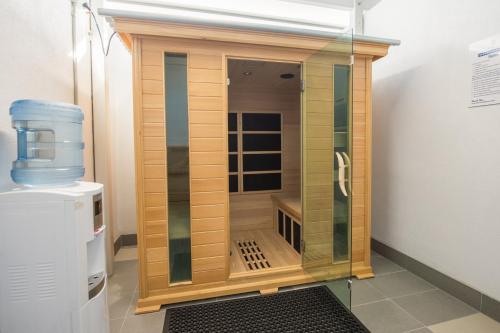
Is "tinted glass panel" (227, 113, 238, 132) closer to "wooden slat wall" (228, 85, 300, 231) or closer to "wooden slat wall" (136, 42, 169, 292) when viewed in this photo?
"wooden slat wall" (228, 85, 300, 231)

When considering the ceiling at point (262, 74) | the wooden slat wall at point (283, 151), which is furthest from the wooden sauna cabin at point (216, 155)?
the wooden slat wall at point (283, 151)

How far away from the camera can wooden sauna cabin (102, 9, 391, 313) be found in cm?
183

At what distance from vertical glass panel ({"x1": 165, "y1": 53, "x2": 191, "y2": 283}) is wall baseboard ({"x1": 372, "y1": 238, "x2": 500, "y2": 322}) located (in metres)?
2.23

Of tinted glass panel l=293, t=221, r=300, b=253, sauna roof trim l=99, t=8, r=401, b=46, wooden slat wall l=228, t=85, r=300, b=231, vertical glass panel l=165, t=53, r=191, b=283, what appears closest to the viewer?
sauna roof trim l=99, t=8, r=401, b=46

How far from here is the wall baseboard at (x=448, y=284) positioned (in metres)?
1.77

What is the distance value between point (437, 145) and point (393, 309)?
1.48 metres

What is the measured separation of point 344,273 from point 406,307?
604 millimetres

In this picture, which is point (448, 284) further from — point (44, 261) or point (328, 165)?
point (44, 261)

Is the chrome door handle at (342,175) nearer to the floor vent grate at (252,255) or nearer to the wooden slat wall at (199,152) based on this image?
the wooden slat wall at (199,152)

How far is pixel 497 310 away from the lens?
1.72 m

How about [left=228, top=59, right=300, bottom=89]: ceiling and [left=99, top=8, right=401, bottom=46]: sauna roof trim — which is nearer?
[left=99, top=8, right=401, bottom=46]: sauna roof trim

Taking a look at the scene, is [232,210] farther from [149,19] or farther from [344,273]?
[149,19]

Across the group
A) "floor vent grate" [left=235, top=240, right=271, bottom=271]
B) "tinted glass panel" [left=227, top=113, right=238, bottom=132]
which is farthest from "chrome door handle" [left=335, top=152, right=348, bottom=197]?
"tinted glass panel" [left=227, top=113, right=238, bottom=132]

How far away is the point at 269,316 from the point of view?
179 cm
